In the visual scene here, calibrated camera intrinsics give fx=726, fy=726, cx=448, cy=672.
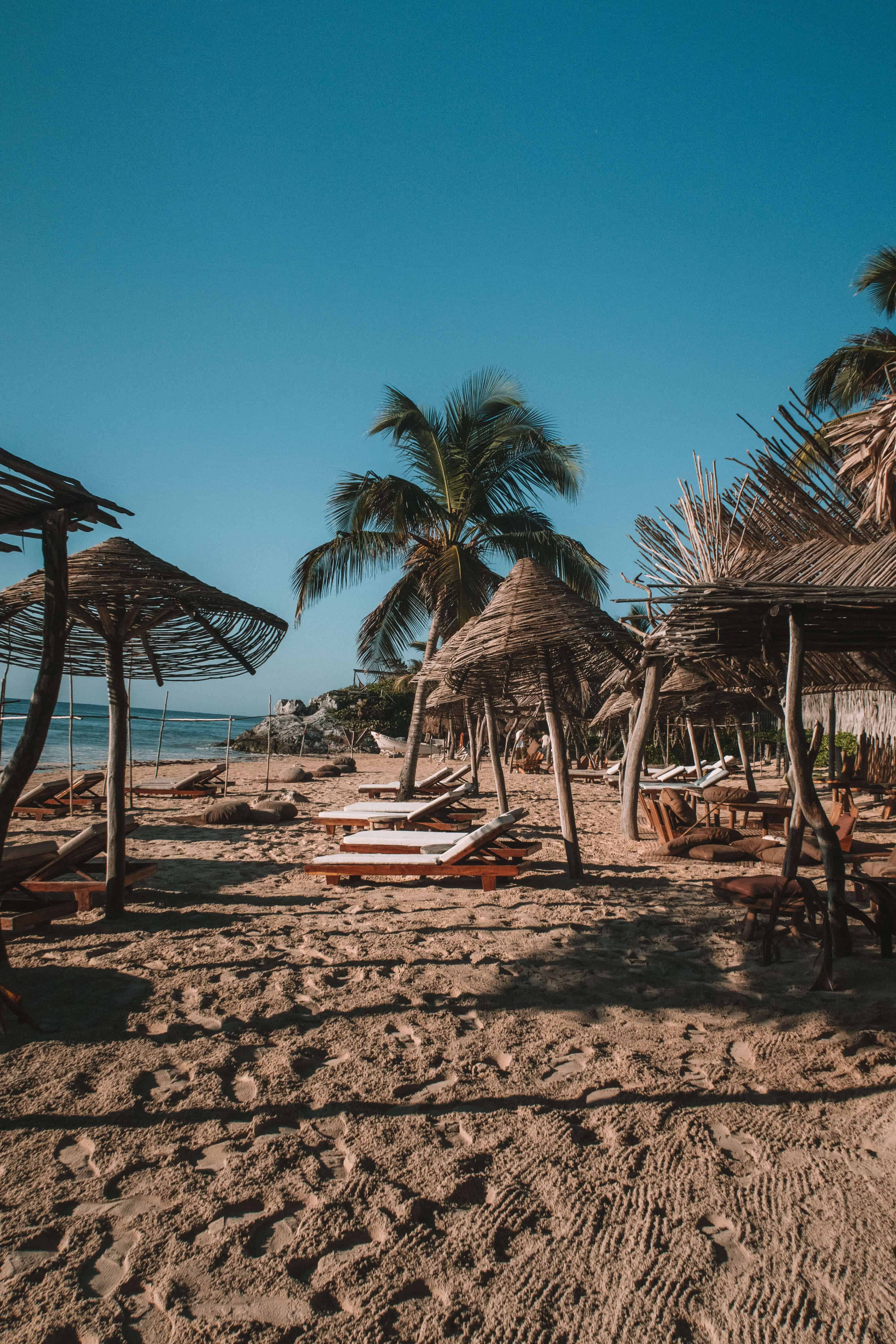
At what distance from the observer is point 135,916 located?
219 inches

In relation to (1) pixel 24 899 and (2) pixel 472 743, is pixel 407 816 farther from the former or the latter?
(2) pixel 472 743

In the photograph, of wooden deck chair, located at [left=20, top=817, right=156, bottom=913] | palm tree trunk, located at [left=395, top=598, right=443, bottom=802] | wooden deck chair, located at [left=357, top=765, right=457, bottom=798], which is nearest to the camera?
wooden deck chair, located at [left=20, top=817, right=156, bottom=913]

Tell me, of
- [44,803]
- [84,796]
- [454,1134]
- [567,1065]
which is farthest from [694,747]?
[454,1134]

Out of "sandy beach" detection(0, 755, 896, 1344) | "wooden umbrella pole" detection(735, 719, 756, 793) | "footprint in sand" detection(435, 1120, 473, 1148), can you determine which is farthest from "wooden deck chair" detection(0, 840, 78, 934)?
"wooden umbrella pole" detection(735, 719, 756, 793)

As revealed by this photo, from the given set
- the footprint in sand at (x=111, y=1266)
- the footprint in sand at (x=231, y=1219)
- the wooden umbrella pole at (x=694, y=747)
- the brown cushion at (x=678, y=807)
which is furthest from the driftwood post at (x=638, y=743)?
the footprint in sand at (x=111, y=1266)

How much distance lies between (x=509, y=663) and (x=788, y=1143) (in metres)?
6.00

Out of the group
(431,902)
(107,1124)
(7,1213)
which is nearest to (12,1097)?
(107,1124)

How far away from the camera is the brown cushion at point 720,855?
26.2ft

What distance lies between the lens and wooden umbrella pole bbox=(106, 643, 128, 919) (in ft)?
17.8

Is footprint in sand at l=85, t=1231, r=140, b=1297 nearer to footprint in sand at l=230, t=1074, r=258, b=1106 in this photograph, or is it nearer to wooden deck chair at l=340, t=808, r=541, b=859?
footprint in sand at l=230, t=1074, r=258, b=1106

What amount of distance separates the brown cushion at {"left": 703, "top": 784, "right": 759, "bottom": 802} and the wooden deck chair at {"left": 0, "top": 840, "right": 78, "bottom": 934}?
8152 mm

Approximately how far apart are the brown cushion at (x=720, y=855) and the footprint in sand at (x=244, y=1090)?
243 inches

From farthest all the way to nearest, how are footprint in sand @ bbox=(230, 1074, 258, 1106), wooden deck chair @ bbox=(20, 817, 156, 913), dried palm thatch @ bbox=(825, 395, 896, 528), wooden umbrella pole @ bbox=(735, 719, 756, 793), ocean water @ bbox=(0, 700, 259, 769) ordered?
ocean water @ bbox=(0, 700, 259, 769)
wooden umbrella pole @ bbox=(735, 719, 756, 793)
wooden deck chair @ bbox=(20, 817, 156, 913)
dried palm thatch @ bbox=(825, 395, 896, 528)
footprint in sand @ bbox=(230, 1074, 258, 1106)

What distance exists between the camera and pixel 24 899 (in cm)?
548
